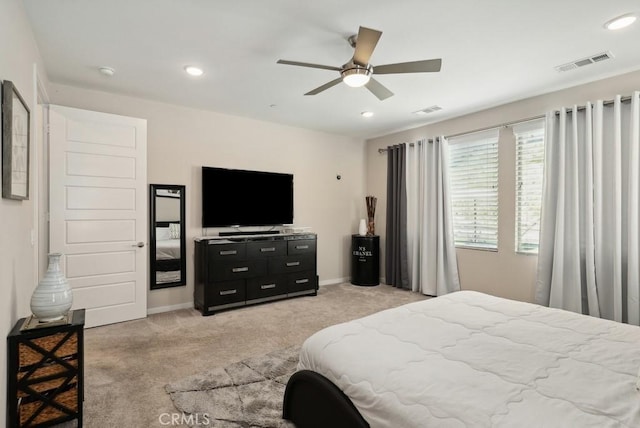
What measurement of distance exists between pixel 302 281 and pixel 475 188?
2790mm

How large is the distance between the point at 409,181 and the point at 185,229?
3.42 meters

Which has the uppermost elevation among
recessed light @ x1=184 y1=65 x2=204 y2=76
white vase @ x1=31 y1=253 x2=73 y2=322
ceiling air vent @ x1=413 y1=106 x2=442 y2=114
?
ceiling air vent @ x1=413 y1=106 x2=442 y2=114

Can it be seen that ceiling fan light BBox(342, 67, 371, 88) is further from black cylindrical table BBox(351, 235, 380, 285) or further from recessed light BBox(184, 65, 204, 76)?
black cylindrical table BBox(351, 235, 380, 285)

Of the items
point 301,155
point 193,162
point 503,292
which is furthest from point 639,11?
point 193,162

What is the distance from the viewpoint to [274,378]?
2.49 m

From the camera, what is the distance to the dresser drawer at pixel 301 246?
15.6 feet

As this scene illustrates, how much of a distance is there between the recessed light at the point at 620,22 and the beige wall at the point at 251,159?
12.6 ft

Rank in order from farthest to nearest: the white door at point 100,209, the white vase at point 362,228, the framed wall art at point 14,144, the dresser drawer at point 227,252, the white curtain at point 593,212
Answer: the white vase at point 362,228
the dresser drawer at point 227,252
the white door at point 100,209
the white curtain at point 593,212
the framed wall art at point 14,144

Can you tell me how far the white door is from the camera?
3.43m

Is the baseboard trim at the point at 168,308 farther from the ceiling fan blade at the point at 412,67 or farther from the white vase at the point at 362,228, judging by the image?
the ceiling fan blade at the point at 412,67

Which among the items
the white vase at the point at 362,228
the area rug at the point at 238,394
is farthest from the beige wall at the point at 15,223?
the white vase at the point at 362,228

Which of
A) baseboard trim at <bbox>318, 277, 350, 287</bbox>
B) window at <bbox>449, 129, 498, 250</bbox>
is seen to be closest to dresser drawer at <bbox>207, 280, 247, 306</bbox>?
baseboard trim at <bbox>318, 277, 350, 287</bbox>

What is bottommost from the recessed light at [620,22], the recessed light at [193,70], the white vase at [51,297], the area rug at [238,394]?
the area rug at [238,394]

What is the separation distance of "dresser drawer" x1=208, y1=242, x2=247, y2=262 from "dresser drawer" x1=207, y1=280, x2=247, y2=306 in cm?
31
